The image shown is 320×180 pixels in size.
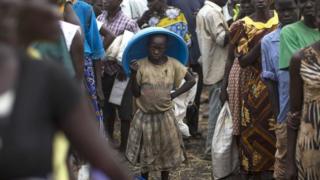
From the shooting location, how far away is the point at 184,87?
701 cm

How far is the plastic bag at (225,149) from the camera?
7188mm

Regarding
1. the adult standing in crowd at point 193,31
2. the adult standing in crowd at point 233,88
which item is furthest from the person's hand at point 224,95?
the adult standing in crowd at point 193,31

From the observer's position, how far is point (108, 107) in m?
8.90

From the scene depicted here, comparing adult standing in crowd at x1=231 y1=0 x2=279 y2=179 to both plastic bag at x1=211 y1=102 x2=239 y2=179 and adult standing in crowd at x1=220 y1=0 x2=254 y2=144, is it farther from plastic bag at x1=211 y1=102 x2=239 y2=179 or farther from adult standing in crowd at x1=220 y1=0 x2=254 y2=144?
plastic bag at x1=211 y1=102 x2=239 y2=179

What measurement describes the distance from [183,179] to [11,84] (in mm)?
5418

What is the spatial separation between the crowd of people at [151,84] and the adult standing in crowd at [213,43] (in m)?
0.01

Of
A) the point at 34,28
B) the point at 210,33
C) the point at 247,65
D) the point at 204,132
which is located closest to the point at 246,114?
the point at 247,65

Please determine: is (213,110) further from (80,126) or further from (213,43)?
(80,126)

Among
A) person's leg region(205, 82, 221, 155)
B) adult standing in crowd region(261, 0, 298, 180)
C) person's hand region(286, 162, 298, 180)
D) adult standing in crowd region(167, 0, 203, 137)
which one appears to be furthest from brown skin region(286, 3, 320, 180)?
adult standing in crowd region(167, 0, 203, 137)

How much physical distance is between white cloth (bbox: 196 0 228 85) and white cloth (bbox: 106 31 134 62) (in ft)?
2.75

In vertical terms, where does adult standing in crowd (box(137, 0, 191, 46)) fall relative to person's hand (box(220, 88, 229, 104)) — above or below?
above

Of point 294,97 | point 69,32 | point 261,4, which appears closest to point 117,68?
point 261,4

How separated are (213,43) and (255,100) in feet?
6.73

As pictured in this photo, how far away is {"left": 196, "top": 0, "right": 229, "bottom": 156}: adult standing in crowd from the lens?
28.1 feet
